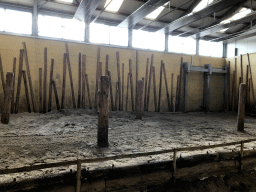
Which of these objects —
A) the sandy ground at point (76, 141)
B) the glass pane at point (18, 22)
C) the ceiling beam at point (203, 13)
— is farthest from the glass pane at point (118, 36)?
the sandy ground at point (76, 141)

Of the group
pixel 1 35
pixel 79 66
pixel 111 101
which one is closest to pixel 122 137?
pixel 111 101

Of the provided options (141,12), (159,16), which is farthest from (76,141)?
(159,16)

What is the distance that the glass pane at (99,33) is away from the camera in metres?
8.48

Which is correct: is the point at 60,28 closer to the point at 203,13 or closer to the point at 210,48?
the point at 203,13

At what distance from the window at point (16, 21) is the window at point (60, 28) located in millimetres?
423

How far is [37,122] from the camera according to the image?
553 centimetres

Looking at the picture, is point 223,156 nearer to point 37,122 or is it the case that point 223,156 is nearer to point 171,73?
point 37,122

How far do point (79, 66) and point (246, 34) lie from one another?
849cm

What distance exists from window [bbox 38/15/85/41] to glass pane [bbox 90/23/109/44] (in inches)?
17.3

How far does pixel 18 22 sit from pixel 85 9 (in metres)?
2.68

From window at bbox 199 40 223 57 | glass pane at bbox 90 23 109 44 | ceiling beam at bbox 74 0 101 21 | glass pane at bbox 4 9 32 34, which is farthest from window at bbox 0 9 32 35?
window at bbox 199 40 223 57

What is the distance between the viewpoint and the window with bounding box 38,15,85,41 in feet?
25.0

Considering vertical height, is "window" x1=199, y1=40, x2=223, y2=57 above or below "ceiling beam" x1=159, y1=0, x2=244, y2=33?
below

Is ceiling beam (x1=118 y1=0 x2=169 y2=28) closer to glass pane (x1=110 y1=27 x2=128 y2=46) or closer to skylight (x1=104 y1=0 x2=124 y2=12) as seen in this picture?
glass pane (x1=110 y1=27 x2=128 y2=46)
